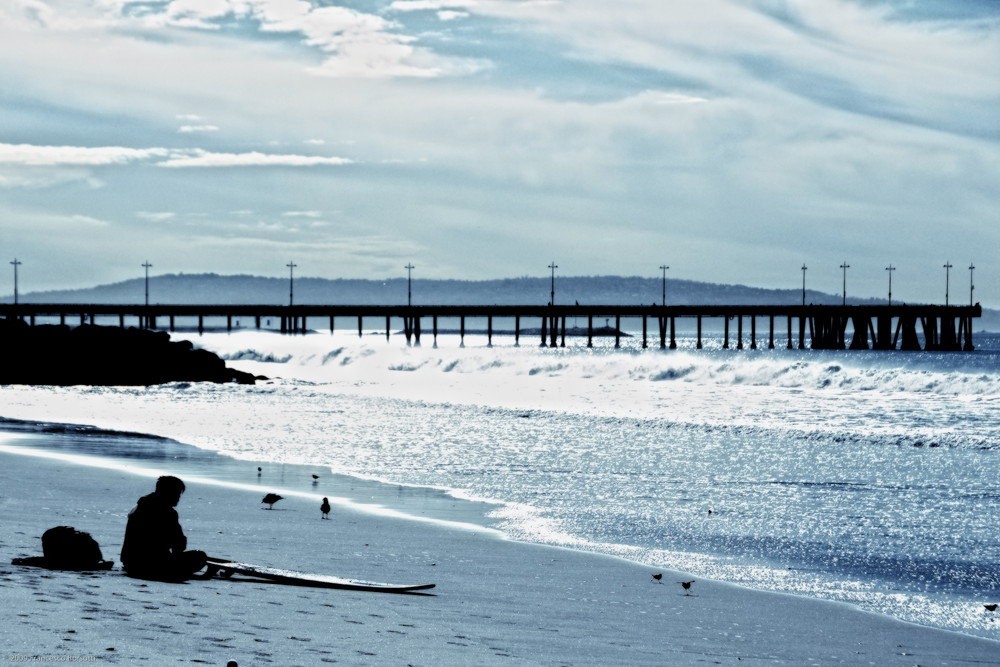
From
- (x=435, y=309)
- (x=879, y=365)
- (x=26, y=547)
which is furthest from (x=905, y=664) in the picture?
(x=435, y=309)

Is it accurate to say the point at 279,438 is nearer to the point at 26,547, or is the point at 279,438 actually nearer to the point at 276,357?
the point at 26,547

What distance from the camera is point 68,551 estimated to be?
24.9 ft

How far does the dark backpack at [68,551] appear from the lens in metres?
7.58

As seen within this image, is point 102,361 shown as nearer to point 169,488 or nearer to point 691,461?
point 691,461

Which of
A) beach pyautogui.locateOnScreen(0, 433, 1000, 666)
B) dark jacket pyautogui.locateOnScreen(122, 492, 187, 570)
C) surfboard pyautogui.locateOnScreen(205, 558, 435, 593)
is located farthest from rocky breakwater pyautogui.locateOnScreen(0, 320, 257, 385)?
dark jacket pyautogui.locateOnScreen(122, 492, 187, 570)

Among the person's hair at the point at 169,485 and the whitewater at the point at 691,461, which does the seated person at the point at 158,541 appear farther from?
the whitewater at the point at 691,461

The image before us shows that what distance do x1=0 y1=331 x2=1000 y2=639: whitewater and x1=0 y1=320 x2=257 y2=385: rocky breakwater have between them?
351 cm

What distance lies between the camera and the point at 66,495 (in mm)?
12602

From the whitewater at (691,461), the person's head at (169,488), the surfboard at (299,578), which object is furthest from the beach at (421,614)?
the whitewater at (691,461)

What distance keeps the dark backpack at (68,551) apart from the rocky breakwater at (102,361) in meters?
37.4

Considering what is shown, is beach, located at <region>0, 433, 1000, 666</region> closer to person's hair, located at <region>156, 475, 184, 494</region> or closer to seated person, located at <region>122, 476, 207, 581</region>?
seated person, located at <region>122, 476, 207, 581</region>

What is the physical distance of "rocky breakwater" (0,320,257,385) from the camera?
44.0 m

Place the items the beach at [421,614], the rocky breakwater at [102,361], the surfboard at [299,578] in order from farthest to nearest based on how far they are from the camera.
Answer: the rocky breakwater at [102,361] → the surfboard at [299,578] → the beach at [421,614]

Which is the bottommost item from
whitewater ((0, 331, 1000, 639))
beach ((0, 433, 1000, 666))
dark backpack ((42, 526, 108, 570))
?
whitewater ((0, 331, 1000, 639))
